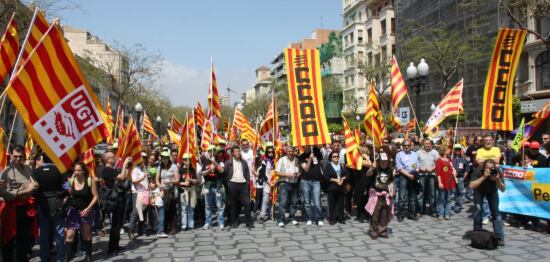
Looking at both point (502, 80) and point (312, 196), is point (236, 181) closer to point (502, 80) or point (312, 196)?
point (312, 196)

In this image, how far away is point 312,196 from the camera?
33.6 feet

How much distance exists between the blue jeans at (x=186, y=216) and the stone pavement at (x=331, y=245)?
21 centimetres

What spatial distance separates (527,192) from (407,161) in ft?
8.21

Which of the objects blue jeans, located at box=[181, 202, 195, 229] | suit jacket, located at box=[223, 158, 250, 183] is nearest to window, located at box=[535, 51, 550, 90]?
suit jacket, located at box=[223, 158, 250, 183]

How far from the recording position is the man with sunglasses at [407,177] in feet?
34.3

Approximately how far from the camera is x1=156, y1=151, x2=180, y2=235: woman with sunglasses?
9.48 m

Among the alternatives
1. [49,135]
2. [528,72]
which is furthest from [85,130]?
[528,72]

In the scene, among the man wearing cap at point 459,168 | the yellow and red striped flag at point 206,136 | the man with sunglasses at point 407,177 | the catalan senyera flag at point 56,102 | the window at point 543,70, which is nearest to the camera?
the catalan senyera flag at point 56,102

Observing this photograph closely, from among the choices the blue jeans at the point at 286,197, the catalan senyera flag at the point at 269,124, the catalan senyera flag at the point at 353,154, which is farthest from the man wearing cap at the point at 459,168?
the catalan senyera flag at the point at 269,124

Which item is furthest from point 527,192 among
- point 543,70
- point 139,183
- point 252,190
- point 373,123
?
point 543,70

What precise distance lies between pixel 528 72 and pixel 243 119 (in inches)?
992

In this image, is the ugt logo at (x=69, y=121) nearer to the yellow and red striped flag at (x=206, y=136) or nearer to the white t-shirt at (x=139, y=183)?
the white t-shirt at (x=139, y=183)

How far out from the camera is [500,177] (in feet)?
26.4

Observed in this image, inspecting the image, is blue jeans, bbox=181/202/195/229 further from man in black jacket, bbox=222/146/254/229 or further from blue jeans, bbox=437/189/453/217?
blue jeans, bbox=437/189/453/217
